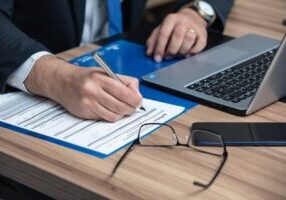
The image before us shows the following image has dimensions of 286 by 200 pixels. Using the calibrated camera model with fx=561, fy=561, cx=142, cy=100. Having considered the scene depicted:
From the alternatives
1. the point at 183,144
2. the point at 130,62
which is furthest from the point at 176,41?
the point at 183,144

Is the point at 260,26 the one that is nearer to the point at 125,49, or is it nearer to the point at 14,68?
the point at 125,49

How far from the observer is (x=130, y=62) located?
4.06 feet

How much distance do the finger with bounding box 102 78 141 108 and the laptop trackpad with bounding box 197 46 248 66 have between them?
303 mm

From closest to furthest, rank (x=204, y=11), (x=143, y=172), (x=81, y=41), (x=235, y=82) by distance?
1. (x=143, y=172)
2. (x=235, y=82)
3. (x=204, y=11)
4. (x=81, y=41)

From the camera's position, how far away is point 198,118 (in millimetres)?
970

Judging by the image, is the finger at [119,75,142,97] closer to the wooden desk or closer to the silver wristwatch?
the wooden desk

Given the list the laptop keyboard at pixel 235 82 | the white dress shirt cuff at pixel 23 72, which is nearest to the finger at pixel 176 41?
the laptop keyboard at pixel 235 82

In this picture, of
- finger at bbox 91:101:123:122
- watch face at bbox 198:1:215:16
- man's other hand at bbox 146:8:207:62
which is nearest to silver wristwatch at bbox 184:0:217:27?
watch face at bbox 198:1:215:16

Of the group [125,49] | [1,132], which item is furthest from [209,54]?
[1,132]

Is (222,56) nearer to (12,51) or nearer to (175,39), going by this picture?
(175,39)

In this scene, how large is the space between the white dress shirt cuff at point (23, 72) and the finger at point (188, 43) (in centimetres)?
32

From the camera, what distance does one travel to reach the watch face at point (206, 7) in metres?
1.44

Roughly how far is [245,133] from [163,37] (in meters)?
0.42

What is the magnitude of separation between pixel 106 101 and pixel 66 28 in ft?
2.11
